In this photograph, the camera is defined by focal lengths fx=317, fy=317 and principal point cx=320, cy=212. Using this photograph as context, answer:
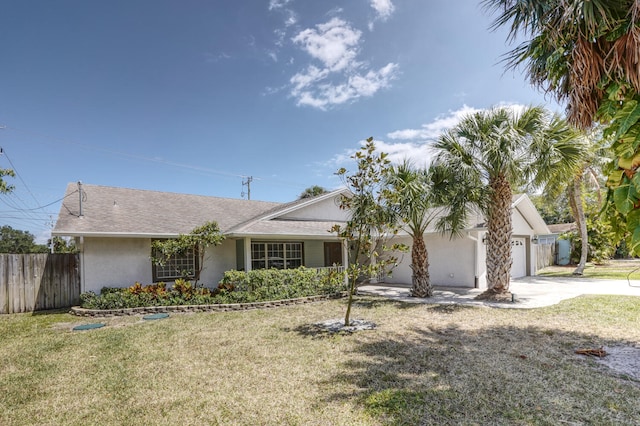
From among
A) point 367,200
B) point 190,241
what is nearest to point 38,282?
point 190,241

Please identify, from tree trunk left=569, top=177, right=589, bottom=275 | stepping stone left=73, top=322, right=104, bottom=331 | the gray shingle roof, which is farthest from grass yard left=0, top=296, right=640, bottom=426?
tree trunk left=569, top=177, right=589, bottom=275

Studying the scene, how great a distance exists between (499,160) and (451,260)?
6.51 meters

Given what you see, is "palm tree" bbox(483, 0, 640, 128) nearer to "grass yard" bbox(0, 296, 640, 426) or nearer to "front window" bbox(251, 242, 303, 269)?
"grass yard" bbox(0, 296, 640, 426)

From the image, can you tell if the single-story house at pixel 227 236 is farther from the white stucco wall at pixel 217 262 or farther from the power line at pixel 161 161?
the power line at pixel 161 161

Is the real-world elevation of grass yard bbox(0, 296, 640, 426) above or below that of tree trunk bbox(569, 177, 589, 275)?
below

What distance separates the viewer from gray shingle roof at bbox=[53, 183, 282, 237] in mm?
11797

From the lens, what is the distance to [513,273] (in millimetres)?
18375

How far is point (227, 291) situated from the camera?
12273 millimetres

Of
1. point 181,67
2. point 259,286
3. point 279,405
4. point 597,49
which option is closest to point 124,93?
point 181,67

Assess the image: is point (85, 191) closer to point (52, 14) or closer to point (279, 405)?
point (52, 14)

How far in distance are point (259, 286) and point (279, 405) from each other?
324 inches

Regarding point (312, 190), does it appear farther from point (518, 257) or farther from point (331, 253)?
point (518, 257)

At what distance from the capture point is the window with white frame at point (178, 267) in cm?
1357

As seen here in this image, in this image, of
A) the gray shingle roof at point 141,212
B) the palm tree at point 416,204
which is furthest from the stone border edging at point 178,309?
the palm tree at point 416,204
